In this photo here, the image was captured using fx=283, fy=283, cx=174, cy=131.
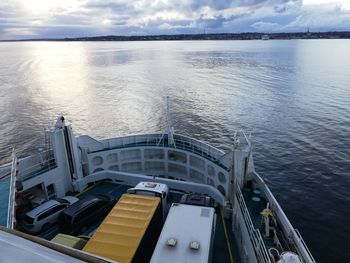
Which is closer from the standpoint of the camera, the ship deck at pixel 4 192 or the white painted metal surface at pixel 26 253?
the white painted metal surface at pixel 26 253

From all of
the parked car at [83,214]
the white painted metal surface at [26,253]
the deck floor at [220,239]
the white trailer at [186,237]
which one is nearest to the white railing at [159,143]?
the deck floor at [220,239]

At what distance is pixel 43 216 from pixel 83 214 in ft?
6.84

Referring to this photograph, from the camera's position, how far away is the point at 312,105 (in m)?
50.0

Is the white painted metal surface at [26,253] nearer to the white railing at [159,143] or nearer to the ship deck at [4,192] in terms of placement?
the ship deck at [4,192]

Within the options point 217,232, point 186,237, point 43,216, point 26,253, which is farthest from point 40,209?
point 26,253

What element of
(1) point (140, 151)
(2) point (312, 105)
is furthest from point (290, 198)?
(2) point (312, 105)

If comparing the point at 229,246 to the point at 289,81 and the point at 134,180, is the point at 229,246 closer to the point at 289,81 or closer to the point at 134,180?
the point at 134,180

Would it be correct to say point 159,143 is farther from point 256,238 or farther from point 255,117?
point 255,117

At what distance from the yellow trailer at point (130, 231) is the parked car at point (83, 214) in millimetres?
2900

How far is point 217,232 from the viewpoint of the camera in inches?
533

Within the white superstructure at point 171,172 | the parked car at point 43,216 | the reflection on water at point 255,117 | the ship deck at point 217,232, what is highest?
the white superstructure at point 171,172

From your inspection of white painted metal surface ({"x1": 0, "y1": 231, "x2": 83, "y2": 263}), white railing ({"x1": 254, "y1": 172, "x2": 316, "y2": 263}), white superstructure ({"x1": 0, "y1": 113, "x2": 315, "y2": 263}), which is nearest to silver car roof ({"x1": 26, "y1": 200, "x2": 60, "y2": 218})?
white superstructure ({"x1": 0, "y1": 113, "x2": 315, "y2": 263})

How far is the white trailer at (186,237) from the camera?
8789 millimetres

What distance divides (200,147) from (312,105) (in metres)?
39.5
